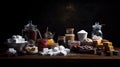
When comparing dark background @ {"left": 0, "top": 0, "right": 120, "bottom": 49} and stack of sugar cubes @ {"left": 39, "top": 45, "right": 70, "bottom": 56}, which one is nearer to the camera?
stack of sugar cubes @ {"left": 39, "top": 45, "right": 70, "bottom": 56}

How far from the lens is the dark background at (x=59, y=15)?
7.50 ft

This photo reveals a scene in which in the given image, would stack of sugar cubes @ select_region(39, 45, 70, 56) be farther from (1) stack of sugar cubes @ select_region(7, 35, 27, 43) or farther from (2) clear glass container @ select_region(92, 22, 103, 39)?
(2) clear glass container @ select_region(92, 22, 103, 39)

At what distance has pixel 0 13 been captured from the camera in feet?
7.53

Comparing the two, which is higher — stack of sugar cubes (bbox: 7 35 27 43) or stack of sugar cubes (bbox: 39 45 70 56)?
stack of sugar cubes (bbox: 7 35 27 43)

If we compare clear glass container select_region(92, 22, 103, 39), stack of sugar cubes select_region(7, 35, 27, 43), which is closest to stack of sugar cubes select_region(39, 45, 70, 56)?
stack of sugar cubes select_region(7, 35, 27, 43)

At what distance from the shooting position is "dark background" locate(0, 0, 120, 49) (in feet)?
7.50

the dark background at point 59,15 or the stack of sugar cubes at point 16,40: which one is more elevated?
the dark background at point 59,15

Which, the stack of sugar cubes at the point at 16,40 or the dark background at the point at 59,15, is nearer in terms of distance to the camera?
the stack of sugar cubes at the point at 16,40

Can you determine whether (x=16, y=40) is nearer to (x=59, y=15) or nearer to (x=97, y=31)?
(x=59, y=15)

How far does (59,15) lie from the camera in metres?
2.30

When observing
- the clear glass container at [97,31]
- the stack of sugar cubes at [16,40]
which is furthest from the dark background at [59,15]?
the stack of sugar cubes at [16,40]

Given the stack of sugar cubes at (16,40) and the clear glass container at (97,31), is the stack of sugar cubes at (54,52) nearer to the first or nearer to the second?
the stack of sugar cubes at (16,40)

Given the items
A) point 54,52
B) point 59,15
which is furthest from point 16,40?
point 59,15
